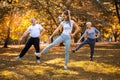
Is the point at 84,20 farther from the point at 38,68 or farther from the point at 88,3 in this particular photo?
the point at 38,68

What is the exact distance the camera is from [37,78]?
487 inches

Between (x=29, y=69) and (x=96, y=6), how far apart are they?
21269mm

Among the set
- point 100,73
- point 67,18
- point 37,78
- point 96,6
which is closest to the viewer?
point 37,78

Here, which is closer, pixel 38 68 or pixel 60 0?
pixel 38 68

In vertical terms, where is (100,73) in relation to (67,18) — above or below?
below

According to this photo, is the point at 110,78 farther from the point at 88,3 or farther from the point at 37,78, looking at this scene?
the point at 88,3

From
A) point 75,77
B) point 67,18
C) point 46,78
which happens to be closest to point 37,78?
point 46,78

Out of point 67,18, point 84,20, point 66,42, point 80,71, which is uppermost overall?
point 67,18

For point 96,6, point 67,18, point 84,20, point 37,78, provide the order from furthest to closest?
point 84,20 < point 96,6 < point 67,18 < point 37,78

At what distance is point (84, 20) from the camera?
36.6 metres

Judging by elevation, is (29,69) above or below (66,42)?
below

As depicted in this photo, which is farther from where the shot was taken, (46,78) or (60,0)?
(60,0)

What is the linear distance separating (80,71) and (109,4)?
22920 mm

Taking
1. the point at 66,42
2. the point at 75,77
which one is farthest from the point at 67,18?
the point at 75,77
